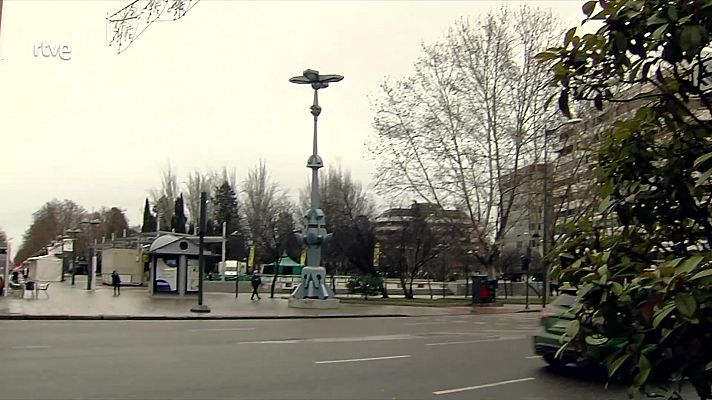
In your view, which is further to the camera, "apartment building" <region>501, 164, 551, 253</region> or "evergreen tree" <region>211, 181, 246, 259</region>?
"evergreen tree" <region>211, 181, 246, 259</region>

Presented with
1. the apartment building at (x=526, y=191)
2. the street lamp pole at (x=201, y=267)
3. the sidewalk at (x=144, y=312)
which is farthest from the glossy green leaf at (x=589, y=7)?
the apartment building at (x=526, y=191)

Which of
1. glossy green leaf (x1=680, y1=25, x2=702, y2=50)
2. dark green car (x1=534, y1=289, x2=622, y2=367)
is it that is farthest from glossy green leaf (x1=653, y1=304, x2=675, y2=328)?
glossy green leaf (x1=680, y1=25, x2=702, y2=50)

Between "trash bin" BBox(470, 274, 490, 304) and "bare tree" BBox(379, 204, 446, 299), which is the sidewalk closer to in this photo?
"trash bin" BBox(470, 274, 490, 304)

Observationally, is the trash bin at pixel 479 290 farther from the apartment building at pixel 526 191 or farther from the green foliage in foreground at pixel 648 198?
the green foliage in foreground at pixel 648 198

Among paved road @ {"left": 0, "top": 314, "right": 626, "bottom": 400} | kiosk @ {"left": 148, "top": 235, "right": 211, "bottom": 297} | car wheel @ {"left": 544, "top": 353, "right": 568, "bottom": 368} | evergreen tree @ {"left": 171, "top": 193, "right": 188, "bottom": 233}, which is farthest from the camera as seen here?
evergreen tree @ {"left": 171, "top": 193, "right": 188, "bottom": 233}

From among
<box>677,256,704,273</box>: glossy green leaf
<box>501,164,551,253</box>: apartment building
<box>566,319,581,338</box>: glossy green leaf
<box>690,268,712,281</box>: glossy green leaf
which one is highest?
<box>501,164,551,253</box>: apartment building

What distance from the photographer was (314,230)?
34469 millimetres

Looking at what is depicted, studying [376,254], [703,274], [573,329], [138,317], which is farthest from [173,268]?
[703,274]

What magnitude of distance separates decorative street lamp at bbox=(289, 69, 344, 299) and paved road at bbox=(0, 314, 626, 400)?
13.2 meters

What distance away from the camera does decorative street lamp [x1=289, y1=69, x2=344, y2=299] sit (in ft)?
110

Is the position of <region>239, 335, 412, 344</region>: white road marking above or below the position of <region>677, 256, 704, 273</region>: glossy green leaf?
below

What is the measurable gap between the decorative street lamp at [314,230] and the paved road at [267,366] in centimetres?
1322

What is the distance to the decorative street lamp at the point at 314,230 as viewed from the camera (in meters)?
33.6

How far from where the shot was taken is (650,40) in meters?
3.00
